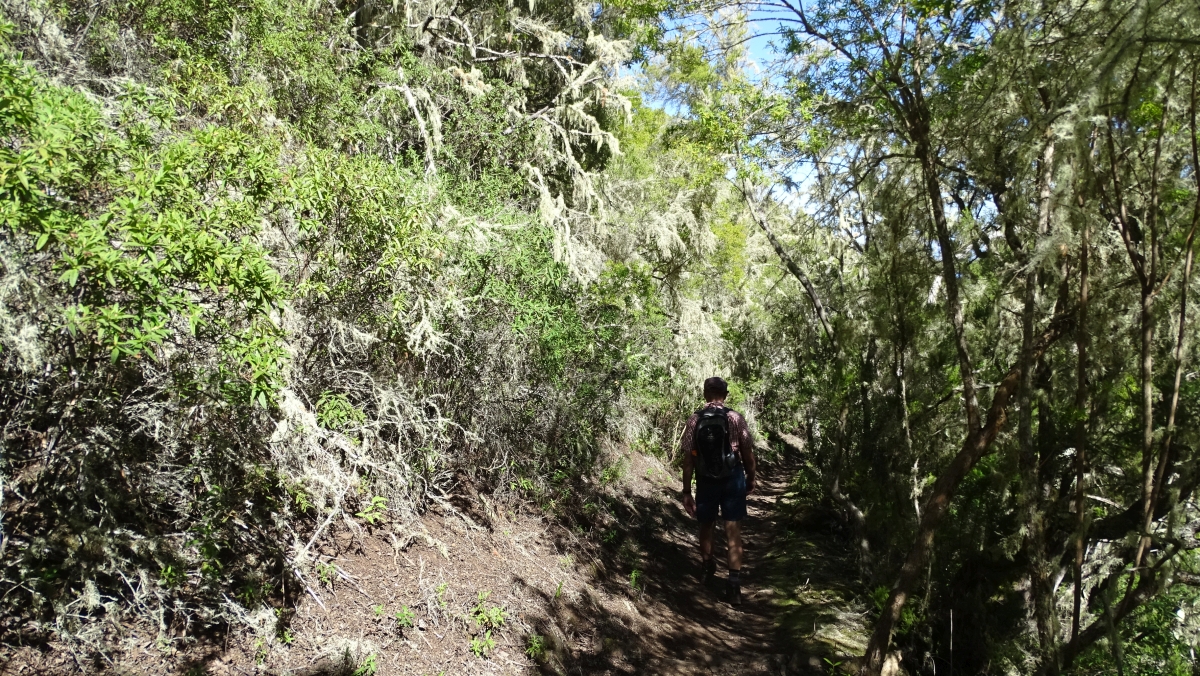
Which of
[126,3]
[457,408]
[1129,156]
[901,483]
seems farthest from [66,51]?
[901,483]

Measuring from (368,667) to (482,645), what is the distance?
0.94m

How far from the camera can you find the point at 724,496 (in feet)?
21.0

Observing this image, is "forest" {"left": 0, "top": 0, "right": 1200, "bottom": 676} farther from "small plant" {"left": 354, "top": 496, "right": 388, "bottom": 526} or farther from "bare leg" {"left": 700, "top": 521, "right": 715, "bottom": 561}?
"bare leg" {"left": 700, "top": 521, "right": 715, "bottom": 561}

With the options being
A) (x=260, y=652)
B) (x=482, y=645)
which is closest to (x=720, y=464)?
(x=482, y=645)

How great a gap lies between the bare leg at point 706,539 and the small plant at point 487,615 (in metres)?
2.57

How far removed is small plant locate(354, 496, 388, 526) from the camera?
4768 millimetres

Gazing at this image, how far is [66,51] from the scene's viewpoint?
5383mm

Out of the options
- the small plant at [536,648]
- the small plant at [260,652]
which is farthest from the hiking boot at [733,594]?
the small plant at [260,652]

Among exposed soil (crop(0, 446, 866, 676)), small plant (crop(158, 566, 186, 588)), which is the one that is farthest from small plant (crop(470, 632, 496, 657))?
small plant (crop(158, 566, 186, 588))

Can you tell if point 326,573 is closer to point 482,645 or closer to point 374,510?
point 374,510

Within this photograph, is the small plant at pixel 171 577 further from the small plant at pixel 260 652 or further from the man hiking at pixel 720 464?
the man hiking at pixel 720 464

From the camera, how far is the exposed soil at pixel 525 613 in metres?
3.71

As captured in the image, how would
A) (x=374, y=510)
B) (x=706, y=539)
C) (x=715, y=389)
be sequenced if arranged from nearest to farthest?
(x=374, y=510) → (x=715, y=389) → (x=706, y=539)

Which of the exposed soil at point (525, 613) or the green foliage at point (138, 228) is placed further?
the exposed soil at point (525, 613)
